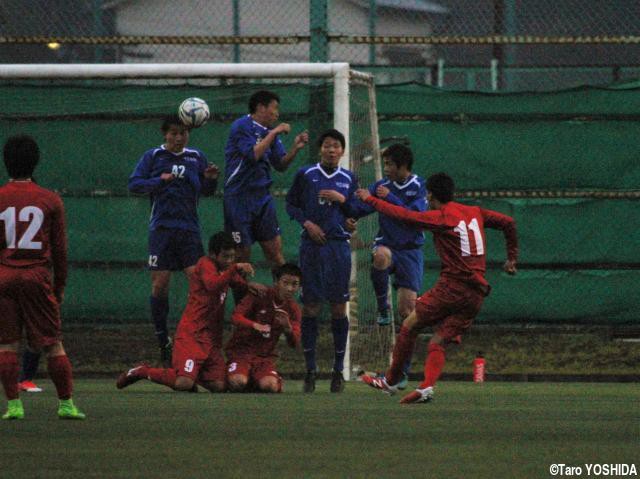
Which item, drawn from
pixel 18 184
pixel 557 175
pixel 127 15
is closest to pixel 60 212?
pixel 18 184

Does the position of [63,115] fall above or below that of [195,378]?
above

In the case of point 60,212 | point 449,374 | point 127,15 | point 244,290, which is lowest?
point 449,374

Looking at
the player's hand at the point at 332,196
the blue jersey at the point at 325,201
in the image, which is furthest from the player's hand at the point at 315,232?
the player's hand at the point at 332,196

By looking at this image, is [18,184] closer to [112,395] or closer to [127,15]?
[112,395]

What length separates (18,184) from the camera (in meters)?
8.71

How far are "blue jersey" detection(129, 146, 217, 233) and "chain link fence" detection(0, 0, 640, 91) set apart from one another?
1785mm

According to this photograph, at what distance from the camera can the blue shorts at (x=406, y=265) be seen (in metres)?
13.2

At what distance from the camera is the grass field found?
639cm

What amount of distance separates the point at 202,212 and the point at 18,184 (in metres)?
6.92

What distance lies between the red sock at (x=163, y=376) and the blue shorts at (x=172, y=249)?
5.71ft

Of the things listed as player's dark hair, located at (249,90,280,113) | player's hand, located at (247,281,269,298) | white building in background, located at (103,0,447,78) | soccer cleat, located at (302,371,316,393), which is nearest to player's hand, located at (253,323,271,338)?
player's hand, located at (247,281,269,298)

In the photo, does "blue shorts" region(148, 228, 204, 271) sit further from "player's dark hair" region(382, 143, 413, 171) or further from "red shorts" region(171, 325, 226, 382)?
"player's dark hair" region(382, 143, 413, 171)

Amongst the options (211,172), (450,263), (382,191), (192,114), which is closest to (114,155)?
(192,114)

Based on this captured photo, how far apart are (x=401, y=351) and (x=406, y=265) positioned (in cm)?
233
